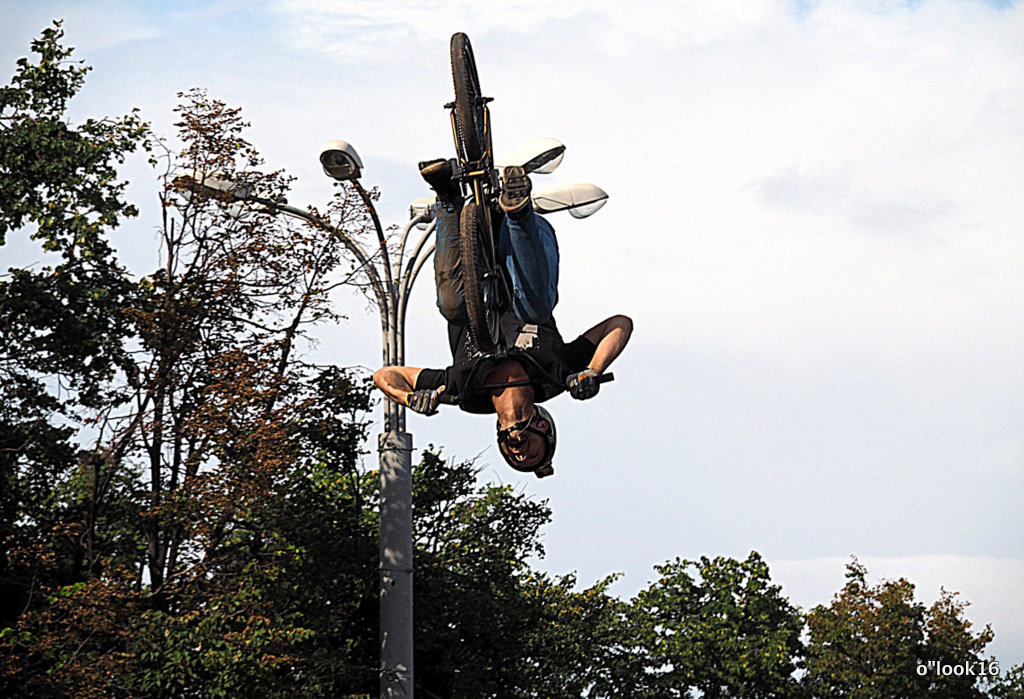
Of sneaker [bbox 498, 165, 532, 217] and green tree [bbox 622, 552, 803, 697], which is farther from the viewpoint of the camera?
green tree [bbox 622, 552, 803, 697]

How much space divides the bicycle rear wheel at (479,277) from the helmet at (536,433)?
1.43 ft

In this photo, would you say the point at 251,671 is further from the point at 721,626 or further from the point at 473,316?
the point at 721,626

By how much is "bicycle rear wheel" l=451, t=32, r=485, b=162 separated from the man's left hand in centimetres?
114

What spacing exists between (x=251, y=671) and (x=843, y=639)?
23.9 meters

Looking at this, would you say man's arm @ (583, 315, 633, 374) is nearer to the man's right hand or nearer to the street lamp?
the man's right hand

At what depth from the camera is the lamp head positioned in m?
12.8

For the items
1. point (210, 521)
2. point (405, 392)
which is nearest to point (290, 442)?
point (210, 521)

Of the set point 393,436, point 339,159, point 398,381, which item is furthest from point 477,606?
point 398,381

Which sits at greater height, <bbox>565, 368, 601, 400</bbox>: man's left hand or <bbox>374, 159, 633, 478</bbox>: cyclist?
<bbox>374, 159, 633, 478</bbox>: cyclist

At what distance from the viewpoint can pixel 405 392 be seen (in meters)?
7.08

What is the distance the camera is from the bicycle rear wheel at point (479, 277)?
605 centimetres

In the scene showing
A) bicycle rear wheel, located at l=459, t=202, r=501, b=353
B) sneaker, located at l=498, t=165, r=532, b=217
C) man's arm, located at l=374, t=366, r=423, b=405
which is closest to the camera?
bicycle rear wheel, located at l=459, t=202, r=501, b=353

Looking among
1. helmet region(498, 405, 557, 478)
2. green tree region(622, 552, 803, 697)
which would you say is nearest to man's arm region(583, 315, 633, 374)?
helmet region(498, 405, 557, 478)

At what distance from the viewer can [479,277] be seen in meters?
6.08
